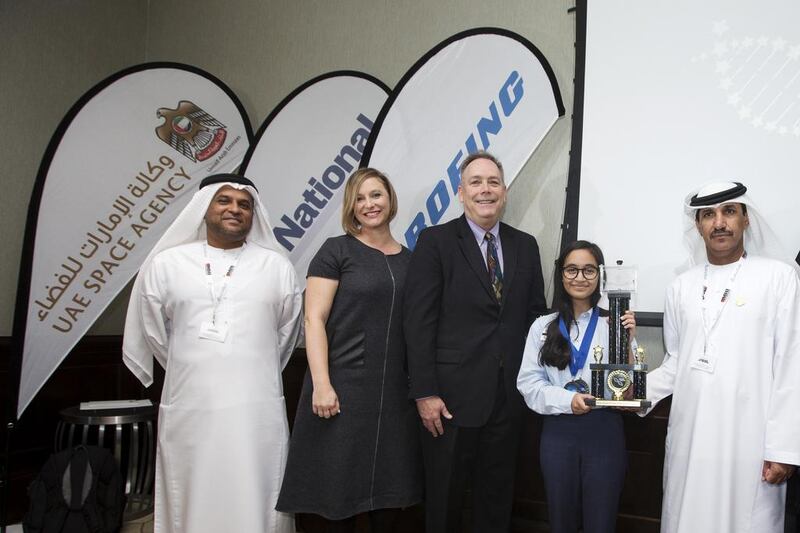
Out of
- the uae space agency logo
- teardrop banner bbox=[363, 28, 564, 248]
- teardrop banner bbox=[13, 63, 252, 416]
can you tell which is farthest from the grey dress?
the uae space agency logo

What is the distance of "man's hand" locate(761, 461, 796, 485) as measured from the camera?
2.08 meters

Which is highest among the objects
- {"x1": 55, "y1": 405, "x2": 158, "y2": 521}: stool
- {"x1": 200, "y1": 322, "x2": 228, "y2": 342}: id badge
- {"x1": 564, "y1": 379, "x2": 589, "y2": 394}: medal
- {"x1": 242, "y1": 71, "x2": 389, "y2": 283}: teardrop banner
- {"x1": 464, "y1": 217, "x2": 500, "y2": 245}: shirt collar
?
{"x1": 242, "y1": 71, "x2": 389, "y2": 283}: teardrop banner

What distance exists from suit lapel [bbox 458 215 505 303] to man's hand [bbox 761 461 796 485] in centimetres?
97

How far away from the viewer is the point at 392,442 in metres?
2.37

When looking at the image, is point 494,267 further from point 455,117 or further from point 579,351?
point 455,117

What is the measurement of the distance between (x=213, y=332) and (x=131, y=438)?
1.29 metres

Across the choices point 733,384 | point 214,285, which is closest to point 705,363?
point 733,384

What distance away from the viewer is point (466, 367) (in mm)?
2295

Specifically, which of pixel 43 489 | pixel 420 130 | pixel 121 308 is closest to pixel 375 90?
pixel 420 130

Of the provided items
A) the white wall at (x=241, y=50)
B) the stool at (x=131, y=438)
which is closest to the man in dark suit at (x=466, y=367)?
the white wall at (x=241, y=50)

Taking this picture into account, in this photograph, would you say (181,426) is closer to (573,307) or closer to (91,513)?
(91,513)

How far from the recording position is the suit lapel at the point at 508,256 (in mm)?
2395

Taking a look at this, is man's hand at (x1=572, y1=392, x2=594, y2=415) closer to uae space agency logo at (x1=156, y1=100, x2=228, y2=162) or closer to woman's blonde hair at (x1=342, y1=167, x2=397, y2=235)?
woman's blonde hair at (x1=342, y1=167, x2=397, y2=235)

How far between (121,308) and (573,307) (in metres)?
3.23
